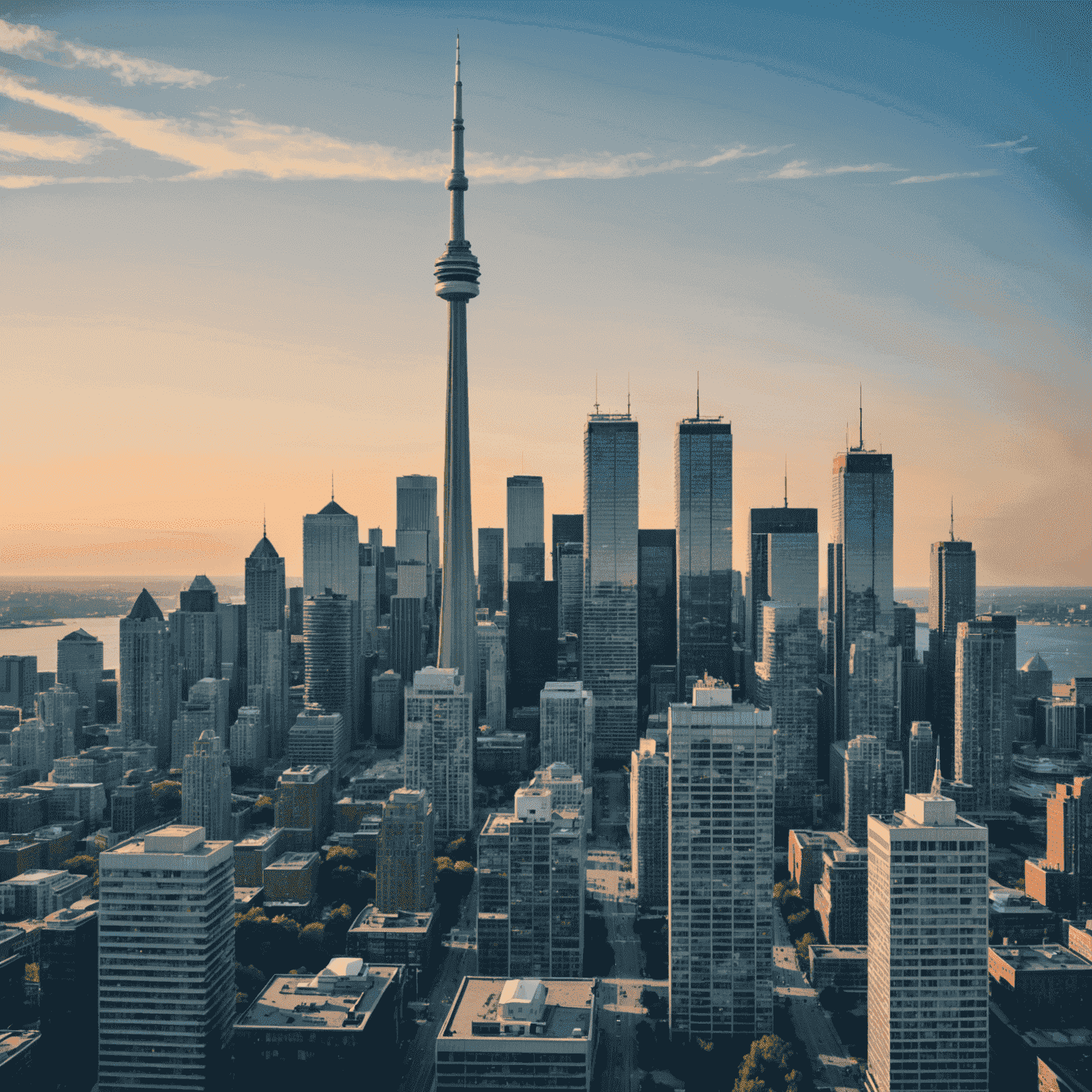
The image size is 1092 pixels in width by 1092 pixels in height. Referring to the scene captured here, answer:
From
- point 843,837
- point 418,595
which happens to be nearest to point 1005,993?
point 843,837

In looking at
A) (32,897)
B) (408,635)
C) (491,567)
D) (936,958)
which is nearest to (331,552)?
(408,635)

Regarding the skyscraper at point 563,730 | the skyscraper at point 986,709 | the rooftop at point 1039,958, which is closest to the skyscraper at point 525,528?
the skyscraper at point 563,730

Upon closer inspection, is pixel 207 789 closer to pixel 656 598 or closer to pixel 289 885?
pixel 289 885

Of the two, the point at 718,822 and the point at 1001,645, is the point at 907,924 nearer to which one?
the point at 718,822

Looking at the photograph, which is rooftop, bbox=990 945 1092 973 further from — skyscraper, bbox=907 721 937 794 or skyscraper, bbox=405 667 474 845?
skyscraper, bbox=405 667 474 845

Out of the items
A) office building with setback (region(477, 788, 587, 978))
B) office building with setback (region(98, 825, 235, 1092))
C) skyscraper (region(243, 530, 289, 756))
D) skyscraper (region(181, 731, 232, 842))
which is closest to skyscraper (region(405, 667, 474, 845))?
skyscraper (region(181, 731, 232, 842))
